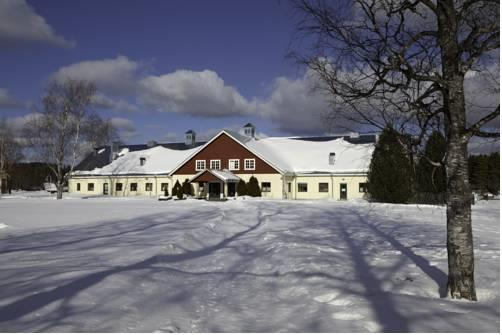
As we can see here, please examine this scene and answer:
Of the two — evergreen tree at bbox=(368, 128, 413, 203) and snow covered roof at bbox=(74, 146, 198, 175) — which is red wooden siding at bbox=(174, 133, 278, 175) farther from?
evergreen tree at bbox=(368, 128, 413, 203)

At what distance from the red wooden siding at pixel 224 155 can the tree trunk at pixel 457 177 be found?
3503 centimetres

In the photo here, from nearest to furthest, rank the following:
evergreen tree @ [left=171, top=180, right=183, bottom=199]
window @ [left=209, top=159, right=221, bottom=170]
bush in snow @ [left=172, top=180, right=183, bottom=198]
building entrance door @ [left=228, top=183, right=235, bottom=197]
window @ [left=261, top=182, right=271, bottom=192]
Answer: window @ [left=261, top=182, right=271, bottom=192]
evergreen tree @ [left=171, top=180, right=183, bottom=199]
bush in snow @ [left=172, top=180, right=183, bottom=198]
building entrance door @ [left=228, top=183, right=235, bottom=197]
window @ [left=209, top=159, right=221, bottom=170]

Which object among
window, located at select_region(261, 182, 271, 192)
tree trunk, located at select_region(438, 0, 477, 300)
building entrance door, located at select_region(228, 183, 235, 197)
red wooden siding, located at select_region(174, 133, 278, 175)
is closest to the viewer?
tree trunk, located at select_region(438, 0, 477, 300)

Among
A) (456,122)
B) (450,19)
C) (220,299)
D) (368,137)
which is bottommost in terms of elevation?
(220,299)

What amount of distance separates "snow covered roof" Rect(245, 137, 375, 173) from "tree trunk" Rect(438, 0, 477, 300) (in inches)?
1267

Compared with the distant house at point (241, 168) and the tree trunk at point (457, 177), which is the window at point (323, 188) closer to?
the distant house at point (241, 168)

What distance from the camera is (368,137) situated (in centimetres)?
4425

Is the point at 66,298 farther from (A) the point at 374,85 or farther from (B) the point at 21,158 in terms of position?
(B) the point at 21,158

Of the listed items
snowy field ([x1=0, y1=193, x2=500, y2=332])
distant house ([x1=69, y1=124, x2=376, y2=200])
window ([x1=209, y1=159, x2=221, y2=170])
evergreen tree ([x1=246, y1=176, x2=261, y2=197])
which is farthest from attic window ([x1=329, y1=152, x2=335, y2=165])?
snowy field ([x1=0, y1=193, x2=500, y2=332])

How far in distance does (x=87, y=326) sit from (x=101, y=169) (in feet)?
166

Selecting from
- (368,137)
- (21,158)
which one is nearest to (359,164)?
(368,137)

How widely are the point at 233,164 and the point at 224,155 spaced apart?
4.97 feet

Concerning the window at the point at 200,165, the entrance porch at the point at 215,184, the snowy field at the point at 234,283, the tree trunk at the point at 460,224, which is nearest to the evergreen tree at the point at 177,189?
the entrance porch at the point at 215,184

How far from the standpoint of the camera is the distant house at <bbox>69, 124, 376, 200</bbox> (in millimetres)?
40562
